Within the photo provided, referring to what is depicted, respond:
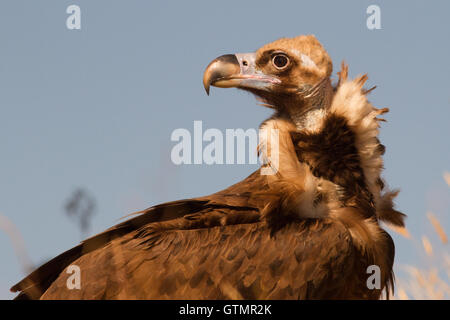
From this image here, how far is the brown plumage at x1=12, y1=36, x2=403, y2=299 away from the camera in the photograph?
5.75m

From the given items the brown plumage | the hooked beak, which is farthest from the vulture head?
the brown plumage

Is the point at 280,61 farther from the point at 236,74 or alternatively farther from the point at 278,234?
the point at 278,234

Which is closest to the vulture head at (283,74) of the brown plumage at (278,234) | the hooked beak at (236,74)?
the hooked beak at (236,74)

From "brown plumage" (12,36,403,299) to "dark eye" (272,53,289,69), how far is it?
0.55 metres

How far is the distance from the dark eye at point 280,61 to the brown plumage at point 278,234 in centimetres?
55

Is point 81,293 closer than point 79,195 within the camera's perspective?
No

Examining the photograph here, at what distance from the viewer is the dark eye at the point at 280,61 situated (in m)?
7.32

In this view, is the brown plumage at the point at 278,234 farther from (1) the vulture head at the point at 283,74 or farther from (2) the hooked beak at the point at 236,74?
(2) the hooked beak at the point at 236,74

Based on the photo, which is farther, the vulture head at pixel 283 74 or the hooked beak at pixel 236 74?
the hooked beak at pixel 236 74

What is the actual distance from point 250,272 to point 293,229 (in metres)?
0.51

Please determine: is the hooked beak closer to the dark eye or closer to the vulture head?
the vulture head
